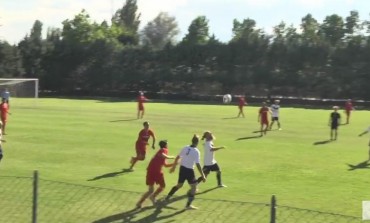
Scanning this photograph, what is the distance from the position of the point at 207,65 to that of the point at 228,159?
201 ft

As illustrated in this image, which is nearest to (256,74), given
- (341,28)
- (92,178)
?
(341,28)

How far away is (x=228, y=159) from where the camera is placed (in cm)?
2159

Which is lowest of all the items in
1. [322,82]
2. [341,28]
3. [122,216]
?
[122,216]

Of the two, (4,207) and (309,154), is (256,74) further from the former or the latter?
(4,207)

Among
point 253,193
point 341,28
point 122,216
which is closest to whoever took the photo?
point 122,216

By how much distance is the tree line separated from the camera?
249 feet

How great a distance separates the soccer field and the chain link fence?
0.87 feet

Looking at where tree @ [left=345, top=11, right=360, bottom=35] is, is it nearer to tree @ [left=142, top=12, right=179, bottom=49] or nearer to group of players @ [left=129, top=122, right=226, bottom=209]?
tree @ [left=142, top=12, right=179, bottom=49]

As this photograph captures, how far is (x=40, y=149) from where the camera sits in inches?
904

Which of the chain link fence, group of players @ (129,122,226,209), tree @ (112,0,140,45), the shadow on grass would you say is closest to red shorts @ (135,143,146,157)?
the chain link fence

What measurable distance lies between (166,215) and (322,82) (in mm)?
64950

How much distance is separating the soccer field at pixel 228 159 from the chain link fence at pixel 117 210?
0.26 meters

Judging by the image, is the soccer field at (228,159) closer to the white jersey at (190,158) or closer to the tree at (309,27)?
the white jersey at (190,158)

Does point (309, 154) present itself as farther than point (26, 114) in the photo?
No
